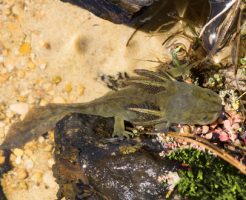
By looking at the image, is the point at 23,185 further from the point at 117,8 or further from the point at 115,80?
the point at 117,8

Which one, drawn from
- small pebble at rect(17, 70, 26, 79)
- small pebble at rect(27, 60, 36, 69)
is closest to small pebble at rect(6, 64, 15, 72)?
small pebble at rect(17, 70, 26, 79)

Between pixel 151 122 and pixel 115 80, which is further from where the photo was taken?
pixel 115 80

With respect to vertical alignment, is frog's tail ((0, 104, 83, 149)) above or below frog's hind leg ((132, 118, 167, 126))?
below

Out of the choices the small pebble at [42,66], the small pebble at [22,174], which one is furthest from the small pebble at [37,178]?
the small pebble at [42,66]

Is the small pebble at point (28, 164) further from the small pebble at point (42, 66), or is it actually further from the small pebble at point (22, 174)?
the small pebble at point (42, 66)

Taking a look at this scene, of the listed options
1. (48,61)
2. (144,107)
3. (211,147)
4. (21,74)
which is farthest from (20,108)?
(211,147)

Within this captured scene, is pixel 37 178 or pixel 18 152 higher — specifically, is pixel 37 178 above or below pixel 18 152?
below

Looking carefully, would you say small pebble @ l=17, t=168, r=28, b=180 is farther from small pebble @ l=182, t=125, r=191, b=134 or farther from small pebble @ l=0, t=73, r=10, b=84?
small pebble @ l=182, t=125, r=191, b=134
